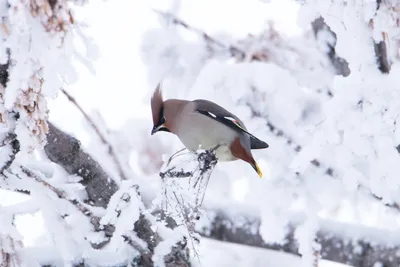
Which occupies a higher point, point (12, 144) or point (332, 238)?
point (332, 238)

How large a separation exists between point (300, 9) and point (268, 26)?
250 cm

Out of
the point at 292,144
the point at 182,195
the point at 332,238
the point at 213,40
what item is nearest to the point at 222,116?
the point at 332,238

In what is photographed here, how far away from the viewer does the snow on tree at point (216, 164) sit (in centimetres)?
199

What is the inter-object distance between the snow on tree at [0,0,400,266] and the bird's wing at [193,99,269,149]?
13.1 inches

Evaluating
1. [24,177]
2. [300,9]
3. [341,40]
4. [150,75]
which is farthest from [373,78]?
[150,75]

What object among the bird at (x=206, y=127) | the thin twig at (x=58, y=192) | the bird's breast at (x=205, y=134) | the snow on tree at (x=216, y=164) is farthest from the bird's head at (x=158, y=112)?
the thin twig at (x=58, y=192)

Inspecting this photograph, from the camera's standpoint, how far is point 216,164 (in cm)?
337

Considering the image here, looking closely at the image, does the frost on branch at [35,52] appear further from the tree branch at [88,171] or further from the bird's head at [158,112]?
the bird's head at [158,112]

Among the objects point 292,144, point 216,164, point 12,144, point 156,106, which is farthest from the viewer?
point 292,144

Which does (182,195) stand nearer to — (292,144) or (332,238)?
(332,238)

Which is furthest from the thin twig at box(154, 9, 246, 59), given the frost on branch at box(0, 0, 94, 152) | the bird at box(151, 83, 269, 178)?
the frost on branch at box(0, 0, 94, 152)

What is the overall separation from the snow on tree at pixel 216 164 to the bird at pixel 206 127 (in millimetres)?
255

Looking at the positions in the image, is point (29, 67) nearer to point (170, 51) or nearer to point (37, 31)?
point (37, 31)

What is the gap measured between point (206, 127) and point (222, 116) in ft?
0.33
